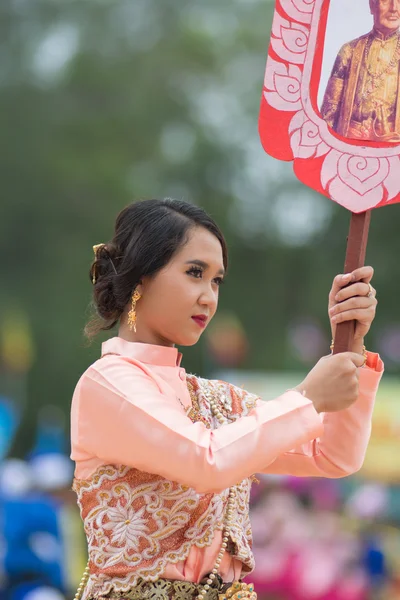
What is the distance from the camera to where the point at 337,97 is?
6.83ft

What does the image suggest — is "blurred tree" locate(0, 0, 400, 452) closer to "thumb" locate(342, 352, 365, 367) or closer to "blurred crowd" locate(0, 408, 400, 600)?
"blurred crowd" locate(0, 408, 400, 600)

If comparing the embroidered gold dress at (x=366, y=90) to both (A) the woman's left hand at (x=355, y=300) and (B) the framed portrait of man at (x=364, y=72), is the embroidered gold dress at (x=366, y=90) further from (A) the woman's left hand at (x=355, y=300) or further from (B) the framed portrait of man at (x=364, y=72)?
(A) the woman's left hand at (x=355, y=300)

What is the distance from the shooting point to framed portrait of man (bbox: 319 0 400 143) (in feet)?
6.76

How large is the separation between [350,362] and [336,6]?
680 mm

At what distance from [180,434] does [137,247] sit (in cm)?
44

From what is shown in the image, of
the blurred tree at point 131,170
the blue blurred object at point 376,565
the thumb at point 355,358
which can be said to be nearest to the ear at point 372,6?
the thumb at point 355,358

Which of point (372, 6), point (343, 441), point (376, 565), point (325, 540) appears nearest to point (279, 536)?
point (325, 540)

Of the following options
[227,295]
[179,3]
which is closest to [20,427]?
[227,295]

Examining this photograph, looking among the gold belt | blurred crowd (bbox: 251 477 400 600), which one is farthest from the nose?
blurred crowd (bbox: 251 477 400 600)

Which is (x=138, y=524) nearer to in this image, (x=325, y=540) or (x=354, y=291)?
(x=354, y=291)

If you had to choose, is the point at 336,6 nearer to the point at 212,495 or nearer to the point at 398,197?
the point at 398,197

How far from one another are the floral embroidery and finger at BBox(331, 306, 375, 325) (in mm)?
406

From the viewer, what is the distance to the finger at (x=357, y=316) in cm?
198

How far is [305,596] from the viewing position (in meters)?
5.91
